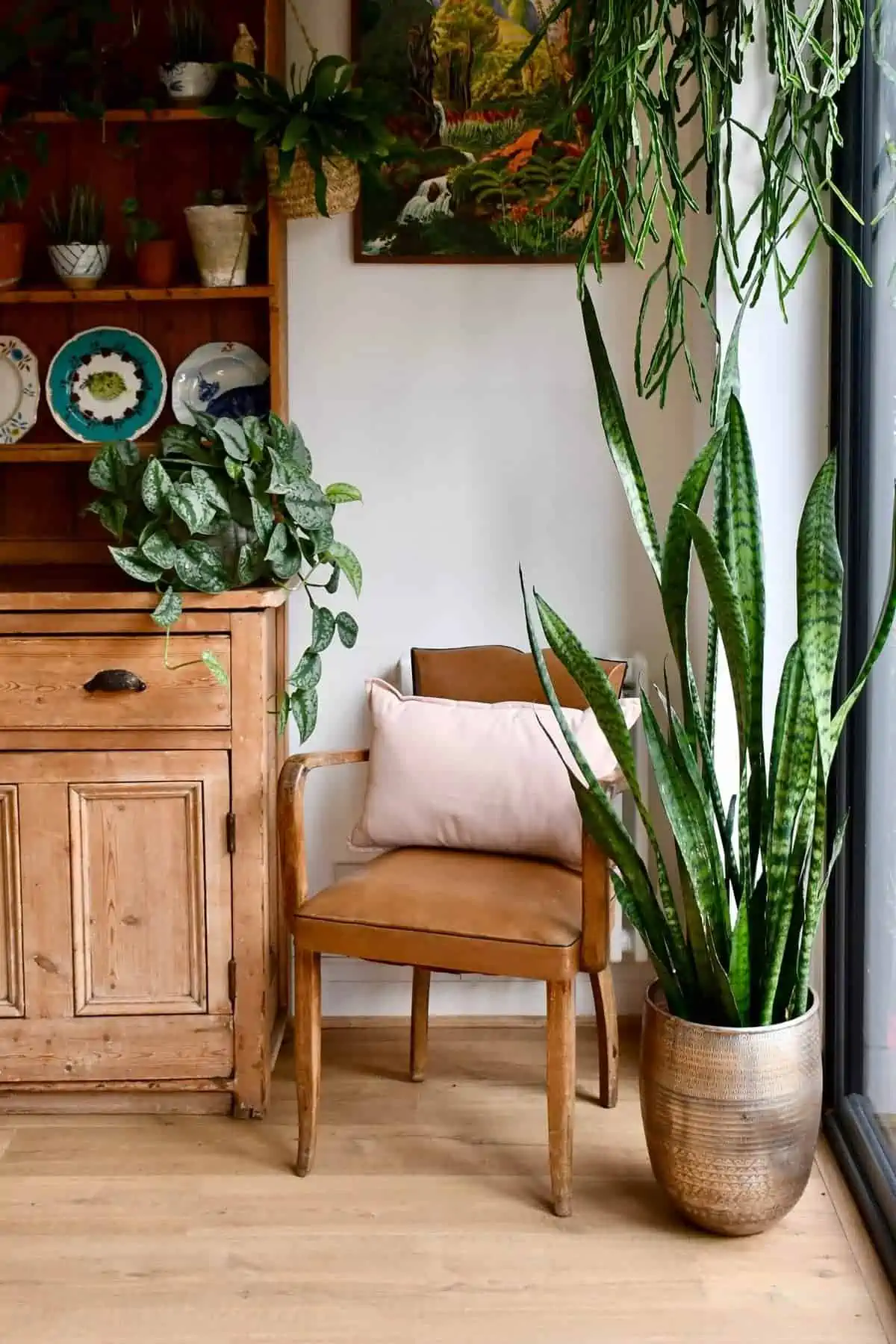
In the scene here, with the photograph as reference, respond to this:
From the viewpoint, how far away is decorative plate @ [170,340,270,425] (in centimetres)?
276

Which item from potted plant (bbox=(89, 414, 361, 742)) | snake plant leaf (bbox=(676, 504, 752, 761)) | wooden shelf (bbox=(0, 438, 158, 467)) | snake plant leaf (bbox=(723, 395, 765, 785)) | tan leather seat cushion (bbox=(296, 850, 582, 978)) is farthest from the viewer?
wooden shelf (bbox=(0, 438, 158, 467))

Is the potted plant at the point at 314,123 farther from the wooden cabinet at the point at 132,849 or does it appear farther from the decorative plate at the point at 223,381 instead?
the wooden cabinet at the point at 132,849

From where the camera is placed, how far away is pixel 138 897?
2.40m

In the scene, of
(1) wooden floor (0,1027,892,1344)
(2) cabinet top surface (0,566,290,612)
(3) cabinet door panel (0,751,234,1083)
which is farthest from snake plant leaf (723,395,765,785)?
(3) cabinet door panel (0,751,234,1083)

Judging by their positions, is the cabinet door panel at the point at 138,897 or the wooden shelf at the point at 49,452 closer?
the cabinet door panel at the point at 138,897

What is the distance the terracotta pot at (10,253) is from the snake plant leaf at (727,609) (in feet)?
5.08

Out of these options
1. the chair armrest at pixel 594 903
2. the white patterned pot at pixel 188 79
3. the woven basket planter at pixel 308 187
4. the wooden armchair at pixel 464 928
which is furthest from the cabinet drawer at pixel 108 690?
the white patterned pot at pixel 188 79

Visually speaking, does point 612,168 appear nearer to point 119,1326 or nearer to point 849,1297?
point 849,1297

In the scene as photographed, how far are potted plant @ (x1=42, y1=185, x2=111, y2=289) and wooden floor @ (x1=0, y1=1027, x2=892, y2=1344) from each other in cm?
166

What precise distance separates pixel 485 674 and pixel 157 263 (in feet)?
3.51

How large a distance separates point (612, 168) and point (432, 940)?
4.10ft

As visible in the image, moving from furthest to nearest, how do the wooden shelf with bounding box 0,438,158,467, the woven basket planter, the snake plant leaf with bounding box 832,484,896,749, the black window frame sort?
the wooden shelf with bounding box 0,438,158,467, the woven basket planter, the black window frame, the snake plant leaf with bounding box 832,484,896,749

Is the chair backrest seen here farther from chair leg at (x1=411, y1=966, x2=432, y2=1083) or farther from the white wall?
chair leg at (x1=411, y1=966, x2=432, y2=1083)

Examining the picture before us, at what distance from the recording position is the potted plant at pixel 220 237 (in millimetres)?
2572
